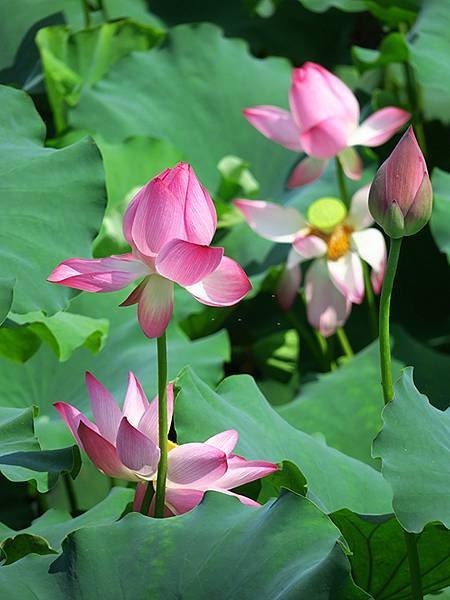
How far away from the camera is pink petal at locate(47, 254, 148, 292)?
905mm

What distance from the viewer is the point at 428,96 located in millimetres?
2469

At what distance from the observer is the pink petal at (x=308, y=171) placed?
180 centimetres

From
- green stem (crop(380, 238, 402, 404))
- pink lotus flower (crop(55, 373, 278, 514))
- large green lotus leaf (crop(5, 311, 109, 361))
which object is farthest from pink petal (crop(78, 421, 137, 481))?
large green lotus leaf (crop(5, 311, 109, 361))

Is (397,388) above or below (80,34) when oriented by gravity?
above

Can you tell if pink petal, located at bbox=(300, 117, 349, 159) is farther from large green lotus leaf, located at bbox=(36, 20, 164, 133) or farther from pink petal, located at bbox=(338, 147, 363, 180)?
large green lotus leaf, located at bbox=(36, 20, 164, 133)

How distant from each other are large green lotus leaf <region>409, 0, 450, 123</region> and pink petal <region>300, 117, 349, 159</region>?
9.1 inches

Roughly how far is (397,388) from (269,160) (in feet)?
4.21

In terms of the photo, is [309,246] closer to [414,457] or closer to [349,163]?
[349,163]

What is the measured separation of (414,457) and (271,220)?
80 cm

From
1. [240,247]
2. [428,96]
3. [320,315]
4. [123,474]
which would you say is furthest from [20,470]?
[428,96]

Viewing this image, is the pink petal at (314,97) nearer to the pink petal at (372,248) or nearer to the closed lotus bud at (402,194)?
the pink petal at (372,248)

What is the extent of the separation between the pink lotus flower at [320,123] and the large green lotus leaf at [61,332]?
16.5 inches

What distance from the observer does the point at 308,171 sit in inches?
71.0

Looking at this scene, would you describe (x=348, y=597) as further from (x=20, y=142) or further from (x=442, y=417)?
(x=20, y=142)
